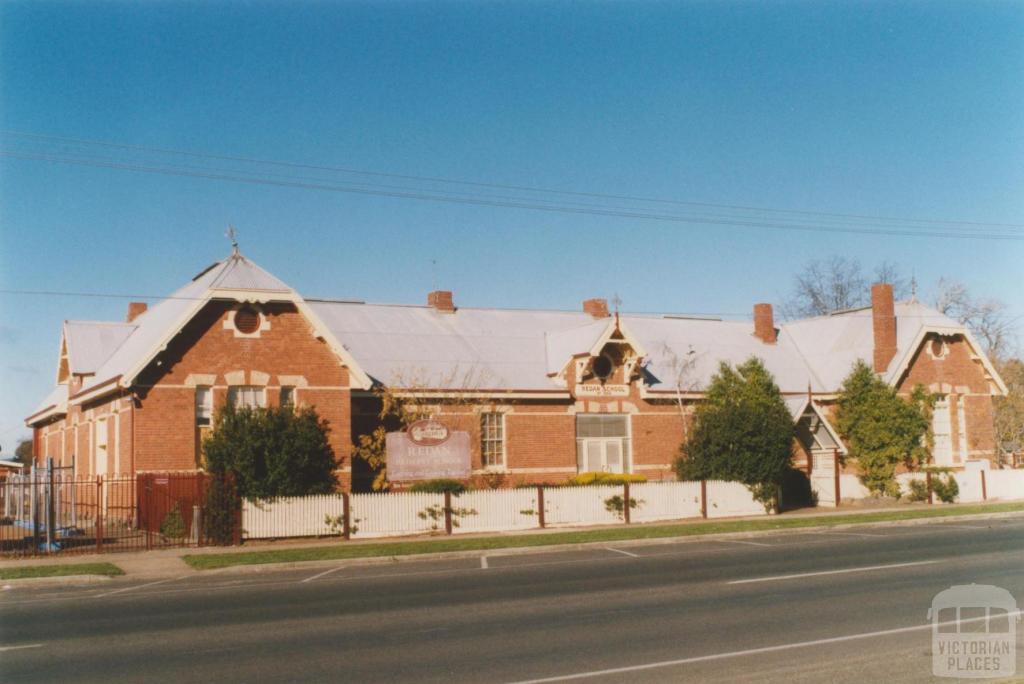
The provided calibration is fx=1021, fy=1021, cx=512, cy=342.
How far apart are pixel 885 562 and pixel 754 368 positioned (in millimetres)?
18634

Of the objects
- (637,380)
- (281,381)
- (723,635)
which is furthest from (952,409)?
(723,635)

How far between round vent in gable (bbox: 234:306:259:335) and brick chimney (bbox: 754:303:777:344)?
76.8ft

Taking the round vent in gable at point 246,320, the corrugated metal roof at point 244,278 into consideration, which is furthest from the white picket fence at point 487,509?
the corrugated metal roof at point 244,278

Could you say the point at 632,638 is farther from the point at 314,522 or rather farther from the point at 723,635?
the point at 314,522

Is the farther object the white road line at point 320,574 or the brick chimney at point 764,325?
the brick chimney at point 764,325

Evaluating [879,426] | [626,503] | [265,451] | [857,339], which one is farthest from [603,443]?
[265,451]

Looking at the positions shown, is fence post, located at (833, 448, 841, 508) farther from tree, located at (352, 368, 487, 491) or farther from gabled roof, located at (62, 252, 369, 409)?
gabled roof, located at (62, 252, 369, 409)

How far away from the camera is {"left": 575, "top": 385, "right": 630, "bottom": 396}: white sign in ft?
119

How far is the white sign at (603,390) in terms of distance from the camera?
119 feet

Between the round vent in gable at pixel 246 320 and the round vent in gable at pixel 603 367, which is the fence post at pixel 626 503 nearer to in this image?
the round vent in gable at pixel 603 367

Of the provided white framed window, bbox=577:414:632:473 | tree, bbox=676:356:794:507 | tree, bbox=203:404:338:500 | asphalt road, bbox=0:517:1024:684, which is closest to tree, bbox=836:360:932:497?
tree, bbox=676:356:794:507

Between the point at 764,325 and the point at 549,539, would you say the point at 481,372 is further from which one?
the point at 764,325

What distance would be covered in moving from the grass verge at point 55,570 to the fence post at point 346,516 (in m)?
6.82

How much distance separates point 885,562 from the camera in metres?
19.2
